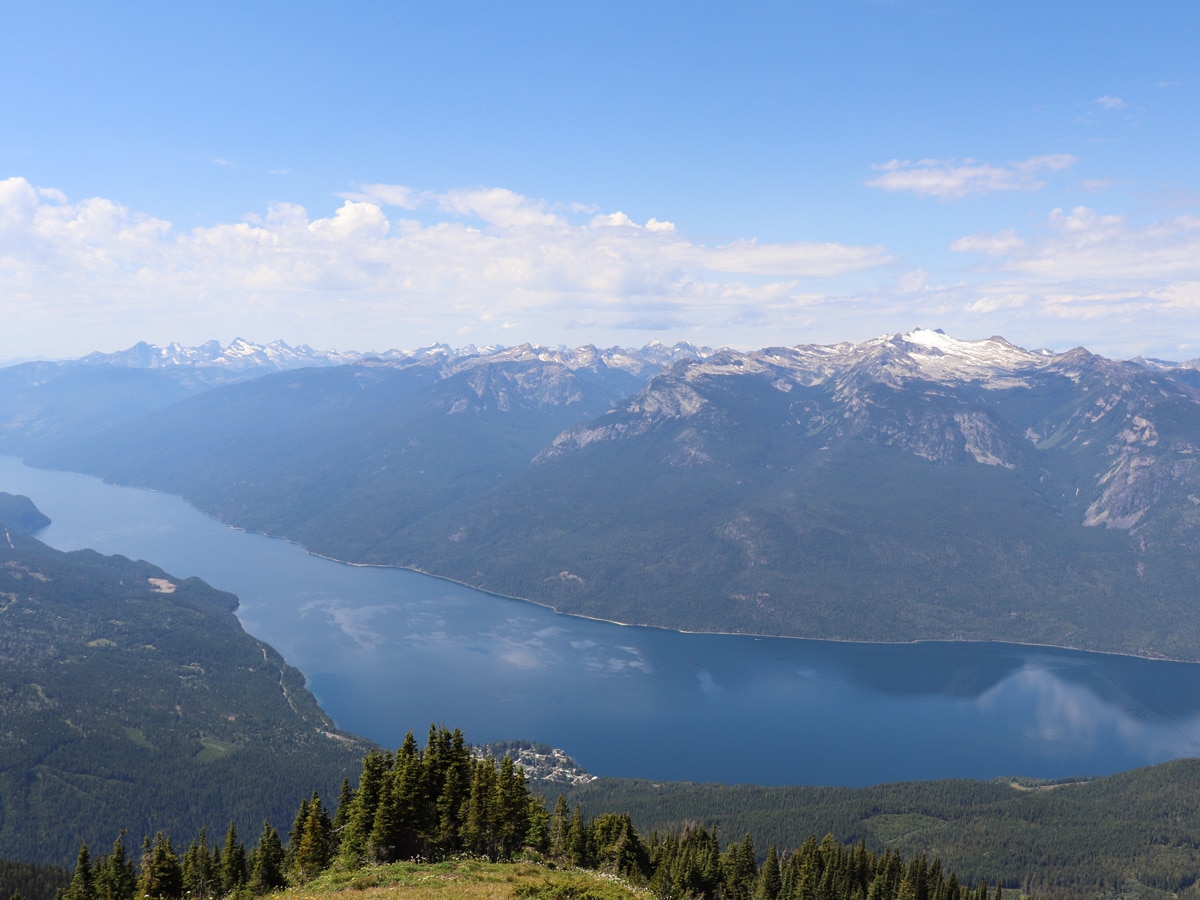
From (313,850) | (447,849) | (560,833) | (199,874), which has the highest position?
(447,849)

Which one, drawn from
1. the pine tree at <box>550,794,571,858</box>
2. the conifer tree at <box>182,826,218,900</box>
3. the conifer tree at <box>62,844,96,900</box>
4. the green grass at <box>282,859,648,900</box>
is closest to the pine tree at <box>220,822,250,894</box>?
the conifer tree at <box>182,826,218,900</box>

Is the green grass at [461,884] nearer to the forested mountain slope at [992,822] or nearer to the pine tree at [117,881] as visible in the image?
the pine tree at [117,881]

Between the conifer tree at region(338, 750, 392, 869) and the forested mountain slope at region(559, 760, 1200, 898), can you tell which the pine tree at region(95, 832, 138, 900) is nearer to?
the conifer tree at region(338, 750, 392, 869)

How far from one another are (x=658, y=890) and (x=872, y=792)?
425ft

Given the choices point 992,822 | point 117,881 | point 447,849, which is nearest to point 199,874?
point 117,881

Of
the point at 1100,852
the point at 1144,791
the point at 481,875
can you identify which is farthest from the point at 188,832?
the point at 1144,791

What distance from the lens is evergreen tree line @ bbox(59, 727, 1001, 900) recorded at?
69.6 metres

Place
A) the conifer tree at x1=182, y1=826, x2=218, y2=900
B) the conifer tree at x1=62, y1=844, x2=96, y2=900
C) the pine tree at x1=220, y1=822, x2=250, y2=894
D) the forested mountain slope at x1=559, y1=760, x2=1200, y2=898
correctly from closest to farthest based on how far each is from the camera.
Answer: the conifer tree at x1=182, y1=826, x2=218, y2=900, the conifer tree at x1=62, y1=844, x2=96, y2=900, the pine tree at x1=220, y1=822, x2=250, y2=894, the forested mountain slope at x1=559, y1=760, x2=1200, y2=898

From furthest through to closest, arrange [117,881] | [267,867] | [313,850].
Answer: [117,881] → [267,867] → [313,850]

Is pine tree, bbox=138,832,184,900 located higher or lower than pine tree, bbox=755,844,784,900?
higher

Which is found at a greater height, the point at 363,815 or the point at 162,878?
the point at 363,815

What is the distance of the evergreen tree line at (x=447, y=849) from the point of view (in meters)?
69.6

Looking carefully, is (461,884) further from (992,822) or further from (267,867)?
(992,822)

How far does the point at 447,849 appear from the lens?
70375 millimetres
